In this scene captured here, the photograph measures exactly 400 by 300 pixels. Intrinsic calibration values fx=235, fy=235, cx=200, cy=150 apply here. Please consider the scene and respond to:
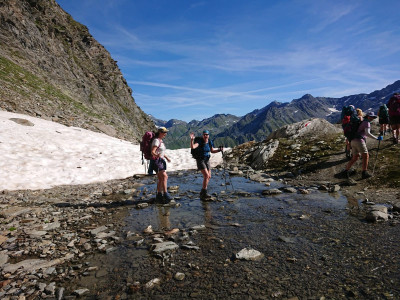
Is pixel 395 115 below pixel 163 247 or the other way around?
the other way around

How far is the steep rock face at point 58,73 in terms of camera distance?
120ft

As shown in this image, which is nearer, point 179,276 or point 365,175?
A: point 179,276

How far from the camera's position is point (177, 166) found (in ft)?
82.9

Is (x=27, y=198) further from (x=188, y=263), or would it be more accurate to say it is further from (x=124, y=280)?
(x=188, y=263)

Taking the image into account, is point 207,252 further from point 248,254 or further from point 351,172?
point 351,172

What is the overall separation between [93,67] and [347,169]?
98.0 metres

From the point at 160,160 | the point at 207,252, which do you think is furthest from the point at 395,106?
the point at 207,252

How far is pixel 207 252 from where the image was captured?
267 inches

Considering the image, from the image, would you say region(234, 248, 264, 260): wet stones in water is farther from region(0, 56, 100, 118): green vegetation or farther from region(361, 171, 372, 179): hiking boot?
region(0, 56, 100, 118): green vegetation

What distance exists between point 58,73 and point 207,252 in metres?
70.2

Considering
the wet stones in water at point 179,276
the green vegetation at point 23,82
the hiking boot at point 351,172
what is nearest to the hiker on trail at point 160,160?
the wet stones in water at point 179,276

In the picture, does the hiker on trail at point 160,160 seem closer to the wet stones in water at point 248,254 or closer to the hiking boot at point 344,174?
the wet stones in water at point 248,254

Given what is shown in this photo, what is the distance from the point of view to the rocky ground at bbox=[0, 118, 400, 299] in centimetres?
512

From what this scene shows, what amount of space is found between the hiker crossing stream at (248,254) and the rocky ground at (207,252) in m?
0.03
